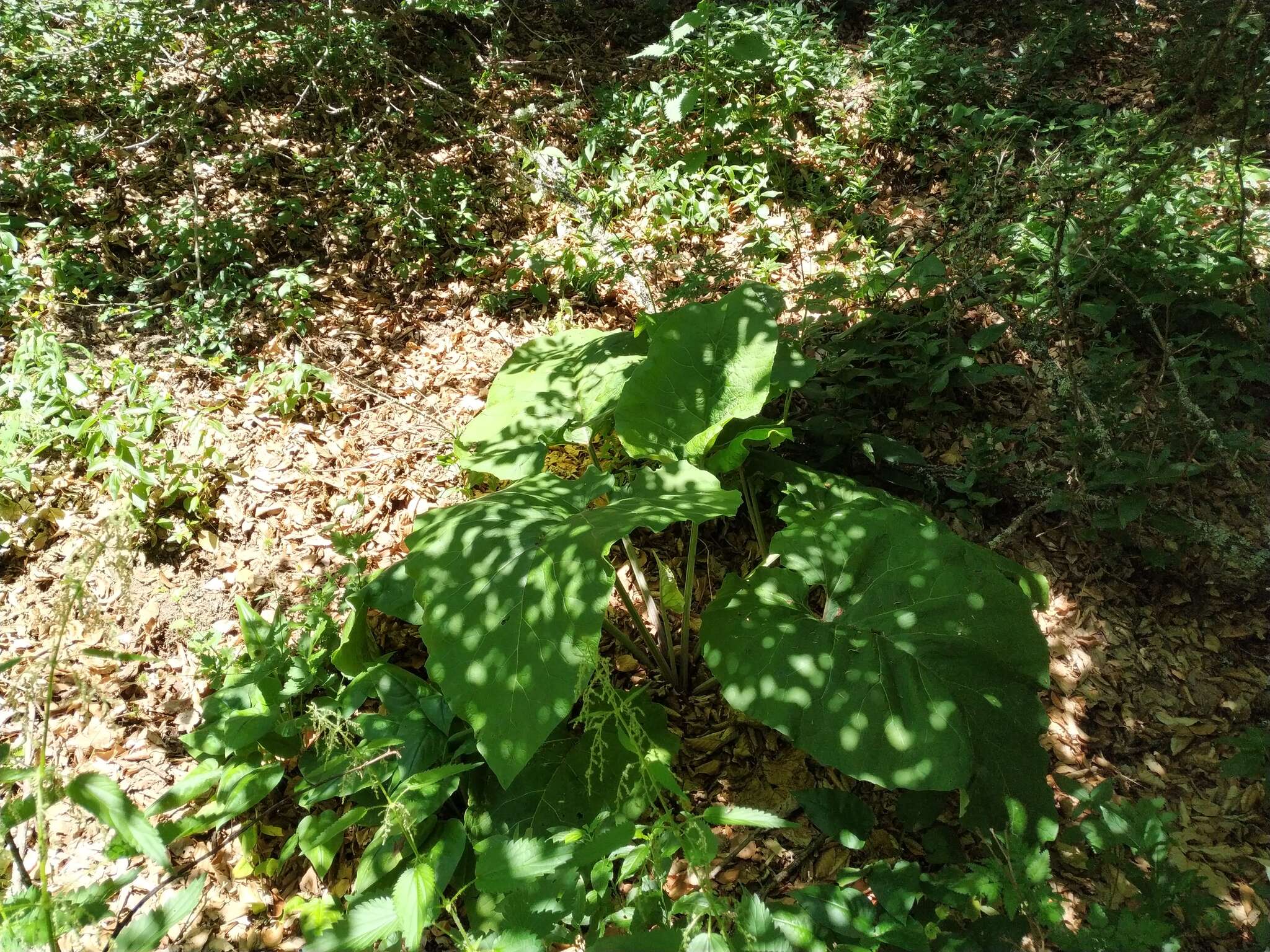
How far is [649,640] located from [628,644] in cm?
9

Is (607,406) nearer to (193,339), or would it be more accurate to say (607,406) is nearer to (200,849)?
(200,849)

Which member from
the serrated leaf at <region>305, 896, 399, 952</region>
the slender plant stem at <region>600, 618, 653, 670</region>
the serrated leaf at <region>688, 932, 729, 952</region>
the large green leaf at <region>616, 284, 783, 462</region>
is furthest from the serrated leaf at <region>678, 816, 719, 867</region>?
the large green leaf at <region>616, 284, 783, 462</region>

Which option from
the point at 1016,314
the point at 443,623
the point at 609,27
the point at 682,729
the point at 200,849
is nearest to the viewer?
the point at 443,623

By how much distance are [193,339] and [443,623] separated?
286 cm

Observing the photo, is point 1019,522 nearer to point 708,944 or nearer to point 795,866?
point 795,866

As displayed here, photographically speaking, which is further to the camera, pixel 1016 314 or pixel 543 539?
pixel 1016 314

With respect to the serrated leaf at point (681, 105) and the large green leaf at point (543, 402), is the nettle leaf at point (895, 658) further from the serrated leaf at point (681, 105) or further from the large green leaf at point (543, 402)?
the serrated leaf at point (681, 105)

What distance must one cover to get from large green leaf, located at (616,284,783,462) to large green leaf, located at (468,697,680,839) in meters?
0.91

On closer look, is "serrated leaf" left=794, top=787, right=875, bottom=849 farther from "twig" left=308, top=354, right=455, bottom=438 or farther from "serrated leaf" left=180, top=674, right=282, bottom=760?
"twig" left=308, top=354, right=455, bottom=438

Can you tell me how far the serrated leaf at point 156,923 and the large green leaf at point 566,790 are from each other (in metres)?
0.86

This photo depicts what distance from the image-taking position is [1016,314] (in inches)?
144

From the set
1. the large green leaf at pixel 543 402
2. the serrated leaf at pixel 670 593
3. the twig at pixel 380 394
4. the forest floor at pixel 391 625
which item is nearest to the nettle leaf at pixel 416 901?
the forest floor at pixel 391 625

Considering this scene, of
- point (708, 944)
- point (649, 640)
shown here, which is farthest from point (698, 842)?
point (649, 640)

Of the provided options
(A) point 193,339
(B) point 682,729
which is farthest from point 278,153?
(B) point 682,729
